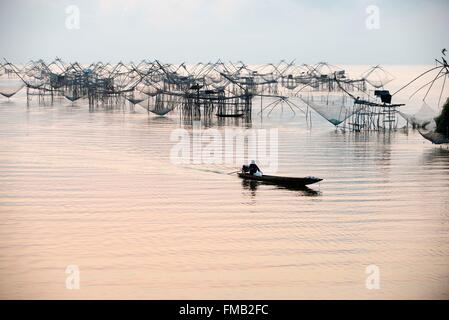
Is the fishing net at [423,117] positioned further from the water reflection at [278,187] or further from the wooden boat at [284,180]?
the water reflection at [278,187]

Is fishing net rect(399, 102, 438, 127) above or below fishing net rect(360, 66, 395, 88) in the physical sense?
below

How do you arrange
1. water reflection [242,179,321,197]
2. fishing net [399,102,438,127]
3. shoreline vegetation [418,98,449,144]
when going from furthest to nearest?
fishing net [399,102,438,127] < shoreline vegetation [418,98,449,144] < water reflection [242,179,321,197]

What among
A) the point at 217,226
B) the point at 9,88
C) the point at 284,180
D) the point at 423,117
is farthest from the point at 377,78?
the point at 217,226

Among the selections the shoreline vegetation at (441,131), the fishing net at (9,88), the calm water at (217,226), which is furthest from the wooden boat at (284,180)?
the fishing net at (9,88)

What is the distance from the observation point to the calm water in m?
10.2

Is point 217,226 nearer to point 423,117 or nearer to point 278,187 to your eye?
point 278,187

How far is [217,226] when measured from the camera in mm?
13062

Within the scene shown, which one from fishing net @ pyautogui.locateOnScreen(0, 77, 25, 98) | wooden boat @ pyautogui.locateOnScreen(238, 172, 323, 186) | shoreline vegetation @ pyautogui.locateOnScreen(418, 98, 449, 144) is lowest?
wooden boat @ pyautogui.locateOnScreen(238, 172, 323, 186)

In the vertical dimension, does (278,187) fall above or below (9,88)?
below

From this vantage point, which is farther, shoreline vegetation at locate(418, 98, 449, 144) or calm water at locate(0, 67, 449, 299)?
shoreline vegetation at locate(418, 98, 449, 144)

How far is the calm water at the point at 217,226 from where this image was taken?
10195 millimetres

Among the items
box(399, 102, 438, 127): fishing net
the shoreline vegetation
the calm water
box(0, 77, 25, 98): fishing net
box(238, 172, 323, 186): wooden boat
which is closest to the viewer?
the calm water

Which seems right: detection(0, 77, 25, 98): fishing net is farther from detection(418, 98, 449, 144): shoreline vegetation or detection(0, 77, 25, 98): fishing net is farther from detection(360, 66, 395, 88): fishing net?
detection(418, 98, 449, 144): shoreline vegetation

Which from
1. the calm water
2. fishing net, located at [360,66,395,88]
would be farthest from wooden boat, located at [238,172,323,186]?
fishing net, located at [360,66,395,88]
